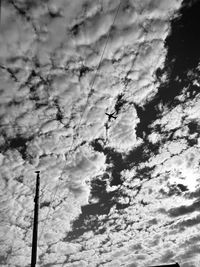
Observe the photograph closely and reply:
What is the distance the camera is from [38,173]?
1463 cm

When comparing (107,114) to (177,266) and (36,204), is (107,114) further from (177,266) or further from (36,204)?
(177,266)

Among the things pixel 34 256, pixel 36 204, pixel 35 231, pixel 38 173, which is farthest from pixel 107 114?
pixel 34 256

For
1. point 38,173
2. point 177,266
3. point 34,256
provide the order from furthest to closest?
point 177,266, point 38,173, point 34,256

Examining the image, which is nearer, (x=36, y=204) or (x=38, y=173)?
(x=36, y=204)

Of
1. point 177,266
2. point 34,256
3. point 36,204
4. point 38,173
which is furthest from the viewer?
point 177,266

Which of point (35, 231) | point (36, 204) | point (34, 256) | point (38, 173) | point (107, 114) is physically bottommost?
point (34, 256)

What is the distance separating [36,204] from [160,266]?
11529 millimetres

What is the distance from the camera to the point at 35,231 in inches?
488

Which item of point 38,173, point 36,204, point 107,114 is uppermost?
point 107,114

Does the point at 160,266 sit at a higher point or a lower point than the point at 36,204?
lower

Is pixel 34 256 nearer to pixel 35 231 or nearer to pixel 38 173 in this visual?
pixel 35 231

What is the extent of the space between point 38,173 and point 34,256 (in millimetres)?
4592

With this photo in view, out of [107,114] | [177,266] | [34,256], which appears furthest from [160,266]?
[107,114]

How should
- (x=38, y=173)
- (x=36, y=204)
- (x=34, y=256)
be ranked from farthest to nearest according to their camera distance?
(x=38, y=173), (x=36, y=204), (x=34, y=256)
